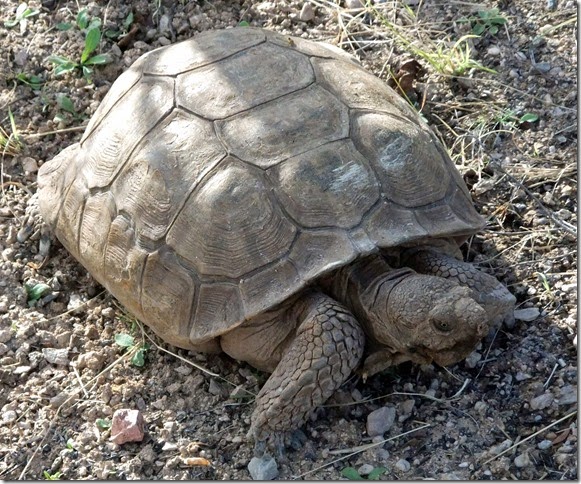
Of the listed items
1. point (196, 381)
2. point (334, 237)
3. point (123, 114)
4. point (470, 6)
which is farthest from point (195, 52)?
point (470, 6)

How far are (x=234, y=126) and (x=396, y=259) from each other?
39.6 inches

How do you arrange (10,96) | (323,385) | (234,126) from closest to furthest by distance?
(323,385)
(234,126)
(10,96)

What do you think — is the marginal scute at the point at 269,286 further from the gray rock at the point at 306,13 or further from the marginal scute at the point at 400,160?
the gray rock at the point at 306,13

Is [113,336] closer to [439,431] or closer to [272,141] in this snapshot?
[272,141]

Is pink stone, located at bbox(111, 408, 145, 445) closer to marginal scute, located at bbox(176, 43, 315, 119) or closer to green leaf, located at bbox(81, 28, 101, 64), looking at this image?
marginal scute, located at bbox(176, 43, 315, 119)

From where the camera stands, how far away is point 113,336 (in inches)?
177

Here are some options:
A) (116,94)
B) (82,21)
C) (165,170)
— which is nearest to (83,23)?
(82,21)

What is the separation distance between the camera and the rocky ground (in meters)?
3.78

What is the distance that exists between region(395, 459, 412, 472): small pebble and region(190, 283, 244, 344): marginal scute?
901 millimetres

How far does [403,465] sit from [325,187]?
124 cm

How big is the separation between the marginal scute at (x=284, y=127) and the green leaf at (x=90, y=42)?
1951mm

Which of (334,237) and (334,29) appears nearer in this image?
(334,237)

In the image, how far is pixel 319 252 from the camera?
3.78m


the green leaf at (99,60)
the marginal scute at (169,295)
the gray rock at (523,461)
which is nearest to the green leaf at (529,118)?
the gray rock at (523,461)
